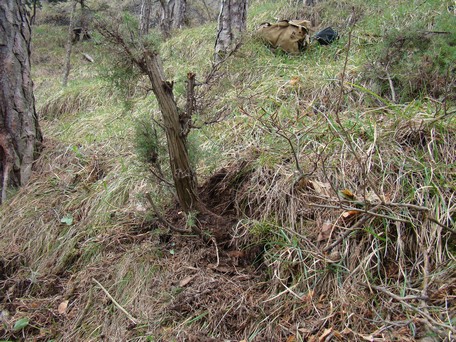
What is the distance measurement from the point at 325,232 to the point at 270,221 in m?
0.33

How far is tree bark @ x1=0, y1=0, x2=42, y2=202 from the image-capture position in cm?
326

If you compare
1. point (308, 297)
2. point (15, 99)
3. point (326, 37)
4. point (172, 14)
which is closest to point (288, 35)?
point (326, 37)

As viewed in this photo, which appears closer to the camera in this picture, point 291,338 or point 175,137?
point 291,338

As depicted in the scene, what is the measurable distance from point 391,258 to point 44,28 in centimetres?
1313

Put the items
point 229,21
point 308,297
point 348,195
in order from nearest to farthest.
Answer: point 308,297
point 348,195
point 229,21

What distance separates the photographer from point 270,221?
229 cm

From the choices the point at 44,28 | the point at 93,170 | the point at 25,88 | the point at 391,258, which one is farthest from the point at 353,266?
the point at 44,28

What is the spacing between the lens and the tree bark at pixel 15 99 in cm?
326

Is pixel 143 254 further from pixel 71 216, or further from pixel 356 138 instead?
pixel 356 138

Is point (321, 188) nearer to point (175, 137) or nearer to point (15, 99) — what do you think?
point (175, 137)

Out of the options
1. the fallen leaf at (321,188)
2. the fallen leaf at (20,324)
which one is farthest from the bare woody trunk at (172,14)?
the fallen leaf at (20,324)

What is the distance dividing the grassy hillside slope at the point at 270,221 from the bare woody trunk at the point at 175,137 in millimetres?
86

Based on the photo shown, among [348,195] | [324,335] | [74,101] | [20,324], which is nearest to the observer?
[324,335]

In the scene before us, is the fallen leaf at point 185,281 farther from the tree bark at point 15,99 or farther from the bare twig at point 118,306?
the tree bark at point 15,99
